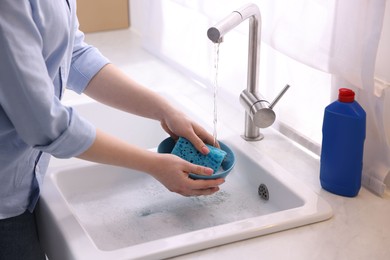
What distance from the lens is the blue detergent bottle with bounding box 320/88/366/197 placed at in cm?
123

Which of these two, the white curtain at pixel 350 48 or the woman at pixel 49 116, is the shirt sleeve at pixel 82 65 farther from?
the white curtain at pixel 350 48

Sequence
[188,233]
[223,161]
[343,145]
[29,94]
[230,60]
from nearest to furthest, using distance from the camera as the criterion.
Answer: [29,94], [188,233], [343,145], [223,161], [230,60]

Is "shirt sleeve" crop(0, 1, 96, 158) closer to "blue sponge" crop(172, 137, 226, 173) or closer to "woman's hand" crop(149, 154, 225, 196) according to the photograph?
"woman's hand" crop(149, 154, 225, 196)

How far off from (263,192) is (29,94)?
62 centimetres

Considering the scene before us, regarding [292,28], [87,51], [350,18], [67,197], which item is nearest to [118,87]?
[87,51]

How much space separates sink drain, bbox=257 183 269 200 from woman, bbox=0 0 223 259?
0.17 m

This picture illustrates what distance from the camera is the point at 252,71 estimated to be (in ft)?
4.82

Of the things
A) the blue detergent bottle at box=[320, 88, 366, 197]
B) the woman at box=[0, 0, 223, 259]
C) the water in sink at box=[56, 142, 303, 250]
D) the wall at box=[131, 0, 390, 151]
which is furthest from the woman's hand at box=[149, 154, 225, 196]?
the wall at box=[131, 0, 390, 151]

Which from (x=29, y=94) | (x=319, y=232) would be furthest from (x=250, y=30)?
(x=29, y=94)

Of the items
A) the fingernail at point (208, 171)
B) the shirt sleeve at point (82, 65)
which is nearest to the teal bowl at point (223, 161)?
the fingernail at point (208, 171)

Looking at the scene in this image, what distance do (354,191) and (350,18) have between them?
1.12 ft

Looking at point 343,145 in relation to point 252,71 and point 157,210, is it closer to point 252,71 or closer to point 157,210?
point 252,71

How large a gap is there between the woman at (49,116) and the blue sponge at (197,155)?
1 cm

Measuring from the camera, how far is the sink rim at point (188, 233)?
110 cm
